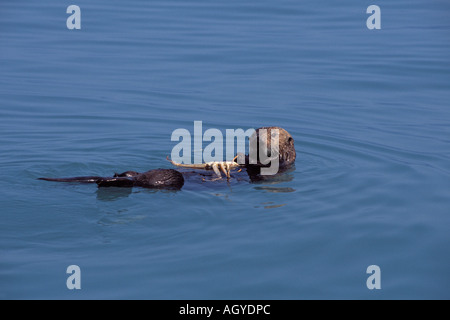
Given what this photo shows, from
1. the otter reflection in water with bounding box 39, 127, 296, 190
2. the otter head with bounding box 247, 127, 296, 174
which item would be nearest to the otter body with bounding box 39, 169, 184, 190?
the otter reflection in water with bounding box 39, 127, 296, 190

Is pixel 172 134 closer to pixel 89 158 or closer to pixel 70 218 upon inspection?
pixel 89 158

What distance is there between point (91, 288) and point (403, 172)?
4.06 meters

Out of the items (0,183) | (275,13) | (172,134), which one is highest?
(275,13)

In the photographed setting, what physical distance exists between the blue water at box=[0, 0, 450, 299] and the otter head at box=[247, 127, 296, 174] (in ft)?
0.85

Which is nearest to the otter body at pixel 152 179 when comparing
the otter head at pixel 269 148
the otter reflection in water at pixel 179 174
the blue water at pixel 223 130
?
the otter reflection in water at pixel 179 174

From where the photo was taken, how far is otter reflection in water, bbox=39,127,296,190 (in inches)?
241

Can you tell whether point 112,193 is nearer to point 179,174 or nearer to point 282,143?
point 179,174

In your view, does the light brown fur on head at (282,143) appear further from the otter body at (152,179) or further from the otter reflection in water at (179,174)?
the otter body at (152,179)

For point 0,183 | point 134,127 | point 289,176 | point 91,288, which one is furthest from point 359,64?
point 91,288

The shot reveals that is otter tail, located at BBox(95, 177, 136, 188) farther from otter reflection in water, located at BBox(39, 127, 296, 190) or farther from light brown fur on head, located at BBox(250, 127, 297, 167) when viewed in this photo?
light brown fur on head, located at BBox(250, 127, 297, 167)

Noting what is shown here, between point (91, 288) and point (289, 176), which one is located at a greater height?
point (289, 176)

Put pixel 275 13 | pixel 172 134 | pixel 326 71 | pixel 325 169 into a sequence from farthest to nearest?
1. pixel 275 13
2. pixel 326 71
3. pixel 172 134
4. pixel 325 169

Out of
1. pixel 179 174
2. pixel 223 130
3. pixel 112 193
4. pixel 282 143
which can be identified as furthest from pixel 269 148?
pixel 223 130

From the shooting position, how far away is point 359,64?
12430 mm
